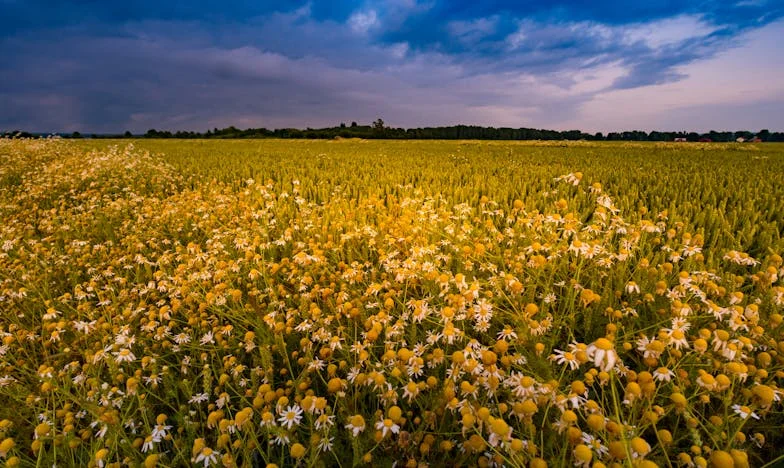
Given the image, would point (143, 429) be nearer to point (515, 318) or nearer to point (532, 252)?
point (515, 318)

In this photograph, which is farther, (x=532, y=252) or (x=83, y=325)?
(x=532, y=252)

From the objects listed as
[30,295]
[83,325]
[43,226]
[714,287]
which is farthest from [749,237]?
[43,226]

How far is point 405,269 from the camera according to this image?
10.1ft

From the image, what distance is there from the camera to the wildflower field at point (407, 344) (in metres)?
1.66

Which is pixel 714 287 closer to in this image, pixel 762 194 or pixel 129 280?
pixel 129 280

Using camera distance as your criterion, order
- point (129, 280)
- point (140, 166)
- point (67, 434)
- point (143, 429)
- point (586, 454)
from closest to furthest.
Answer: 1. point (586, 454)
2. point (67, 434)
3. point (143, 429)
4. point (129, 280)
5. point (140, 166)

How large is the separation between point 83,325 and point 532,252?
3.74 metres

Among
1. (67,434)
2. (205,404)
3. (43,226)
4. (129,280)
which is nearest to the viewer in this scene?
(67,434)

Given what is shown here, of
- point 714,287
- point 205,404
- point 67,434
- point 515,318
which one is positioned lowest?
point 205,404

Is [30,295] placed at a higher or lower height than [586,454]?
lower

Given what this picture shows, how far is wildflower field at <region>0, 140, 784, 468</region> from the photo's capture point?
166 centimetres

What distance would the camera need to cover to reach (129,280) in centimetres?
424

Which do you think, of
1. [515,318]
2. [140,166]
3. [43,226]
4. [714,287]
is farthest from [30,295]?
[140,166]

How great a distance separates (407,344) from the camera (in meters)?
2.58
